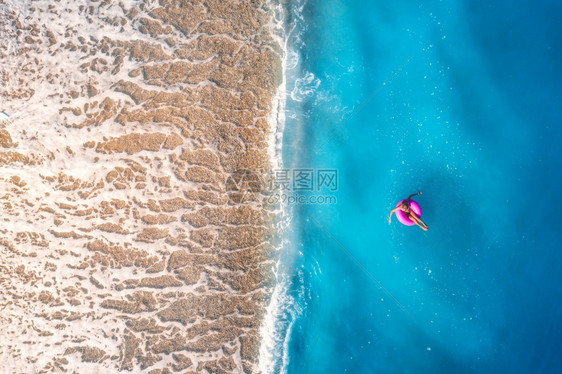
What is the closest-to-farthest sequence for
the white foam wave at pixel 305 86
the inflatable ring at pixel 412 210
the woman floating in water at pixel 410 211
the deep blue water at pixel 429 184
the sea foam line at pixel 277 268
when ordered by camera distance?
the woman floating in water at pixel 410 211, the inflatable ring at pixel 412 210, the deep blue water at pixel 429 184, the sea foam line at pixel 277 268, the white foam wave at pixel 305 86

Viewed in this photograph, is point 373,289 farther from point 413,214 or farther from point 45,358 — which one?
point 45,358

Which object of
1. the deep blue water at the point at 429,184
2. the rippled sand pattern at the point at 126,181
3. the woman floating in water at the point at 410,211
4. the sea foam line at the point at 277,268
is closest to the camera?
the woman floating in water at the point at 410,211

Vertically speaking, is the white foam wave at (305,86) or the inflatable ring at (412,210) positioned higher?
the white foam wave at (305,86)

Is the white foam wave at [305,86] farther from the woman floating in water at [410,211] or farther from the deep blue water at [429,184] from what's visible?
the woman floating in water at [410,211]

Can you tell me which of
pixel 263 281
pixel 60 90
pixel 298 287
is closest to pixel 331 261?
pixel 298 287

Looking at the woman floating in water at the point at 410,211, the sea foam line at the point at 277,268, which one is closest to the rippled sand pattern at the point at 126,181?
the sea foam line at the point at 277,268

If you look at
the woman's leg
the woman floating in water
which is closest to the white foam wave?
the woman floating in water

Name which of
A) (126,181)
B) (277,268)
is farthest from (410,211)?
(126,181)
